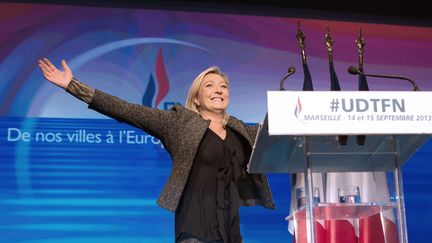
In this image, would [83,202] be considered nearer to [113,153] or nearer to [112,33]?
[113,153]

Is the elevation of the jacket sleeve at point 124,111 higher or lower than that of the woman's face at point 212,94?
lower

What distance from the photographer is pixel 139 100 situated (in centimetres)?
411

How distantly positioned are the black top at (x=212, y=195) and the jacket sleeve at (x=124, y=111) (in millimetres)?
181

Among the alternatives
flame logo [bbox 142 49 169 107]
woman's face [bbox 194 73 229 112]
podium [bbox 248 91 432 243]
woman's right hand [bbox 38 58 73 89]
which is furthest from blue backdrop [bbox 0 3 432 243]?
podium [bbox 248 91 432 243]

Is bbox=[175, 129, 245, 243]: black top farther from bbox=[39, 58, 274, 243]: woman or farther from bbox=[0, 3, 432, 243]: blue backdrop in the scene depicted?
bbox=[0, 3, 432, 243]: blue backdrop

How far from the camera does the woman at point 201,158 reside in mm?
2535

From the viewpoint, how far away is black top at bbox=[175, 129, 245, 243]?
2.52m

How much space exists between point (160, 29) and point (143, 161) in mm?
888

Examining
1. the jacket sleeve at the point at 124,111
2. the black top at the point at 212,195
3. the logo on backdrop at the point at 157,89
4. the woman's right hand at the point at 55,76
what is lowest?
the black top at the point at 212,195

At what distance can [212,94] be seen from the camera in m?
2.78

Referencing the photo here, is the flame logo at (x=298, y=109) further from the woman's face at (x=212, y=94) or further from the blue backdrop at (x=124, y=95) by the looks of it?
the blue backdrop at (x=124, y=95)

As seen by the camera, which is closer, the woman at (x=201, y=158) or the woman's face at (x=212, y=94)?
the woman at (x=201, y=158)

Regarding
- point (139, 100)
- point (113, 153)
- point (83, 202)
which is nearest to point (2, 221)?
point (83, 202)

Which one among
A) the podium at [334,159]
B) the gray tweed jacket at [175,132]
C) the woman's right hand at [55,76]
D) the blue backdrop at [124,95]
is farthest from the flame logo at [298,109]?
the blue backdrop at [124,95]
